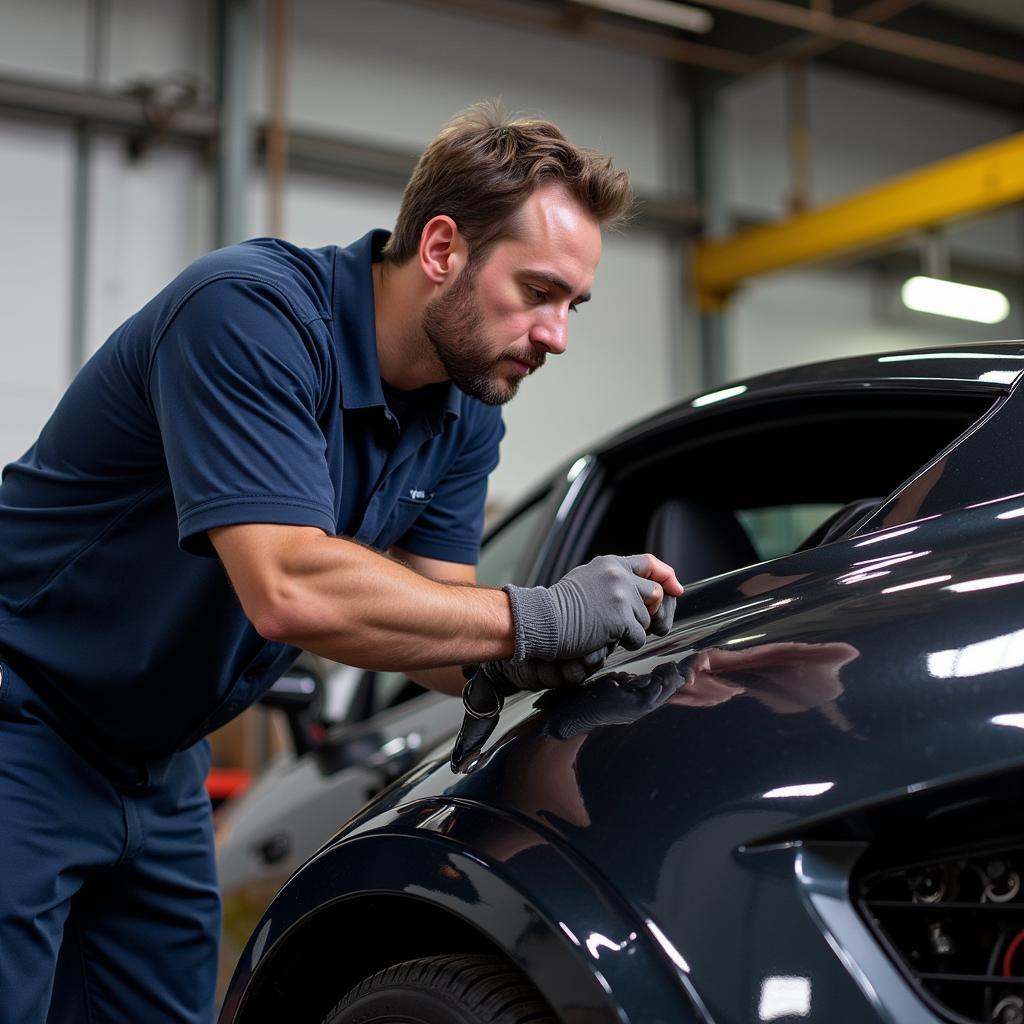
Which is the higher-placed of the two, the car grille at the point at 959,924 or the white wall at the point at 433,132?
the white wall at the point at 433,132

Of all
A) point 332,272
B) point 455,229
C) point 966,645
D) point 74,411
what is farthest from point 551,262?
point 966,645

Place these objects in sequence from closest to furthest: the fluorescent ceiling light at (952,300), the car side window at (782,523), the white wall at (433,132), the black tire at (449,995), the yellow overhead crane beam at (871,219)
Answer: the black tire at (449,995) < the car side window at (782,523) < the white wall at (433,132) < the yellow overhead crane beam at (871,219) < the fluorescent ceiling light at (952,300)

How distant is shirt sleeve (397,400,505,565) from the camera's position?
2.15 metres

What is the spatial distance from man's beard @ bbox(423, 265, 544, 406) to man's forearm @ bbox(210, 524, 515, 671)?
387mm

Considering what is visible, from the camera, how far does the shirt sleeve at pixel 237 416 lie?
154 cm

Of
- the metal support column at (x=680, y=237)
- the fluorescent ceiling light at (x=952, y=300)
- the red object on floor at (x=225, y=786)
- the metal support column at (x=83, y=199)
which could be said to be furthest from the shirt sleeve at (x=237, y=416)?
the metal support column at (x=680, y=237)

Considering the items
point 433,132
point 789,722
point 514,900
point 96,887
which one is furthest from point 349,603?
point 433,132

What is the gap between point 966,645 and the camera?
115cm

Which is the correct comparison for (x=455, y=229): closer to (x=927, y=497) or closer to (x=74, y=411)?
(x=74, y=411)

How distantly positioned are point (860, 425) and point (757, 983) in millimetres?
1001

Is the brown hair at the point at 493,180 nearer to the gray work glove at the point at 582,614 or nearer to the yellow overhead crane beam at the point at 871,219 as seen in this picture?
the gray work glove at the point at 582,614

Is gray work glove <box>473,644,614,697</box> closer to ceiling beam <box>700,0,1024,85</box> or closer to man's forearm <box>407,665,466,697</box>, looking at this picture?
man's forearm <box>407,665,466,697</box>

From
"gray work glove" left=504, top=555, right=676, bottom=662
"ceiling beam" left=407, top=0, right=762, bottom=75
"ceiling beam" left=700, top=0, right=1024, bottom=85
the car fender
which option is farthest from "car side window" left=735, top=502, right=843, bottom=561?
"ceiling beam" left=407, top=0, right=762, bottom=75

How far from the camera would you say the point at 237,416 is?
A: 5.09 feet
